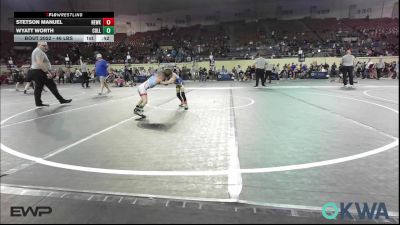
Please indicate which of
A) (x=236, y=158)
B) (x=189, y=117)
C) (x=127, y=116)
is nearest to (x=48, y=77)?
(x=127, y=116)

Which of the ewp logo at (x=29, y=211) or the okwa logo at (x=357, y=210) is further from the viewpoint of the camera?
the ewp logo at (x=29, y=211)

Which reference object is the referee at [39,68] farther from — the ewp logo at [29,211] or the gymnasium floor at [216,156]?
the ewp logo at [29,211]

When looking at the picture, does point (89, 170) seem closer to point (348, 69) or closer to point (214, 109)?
point (214, 109)

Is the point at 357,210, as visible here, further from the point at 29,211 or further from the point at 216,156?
the point at 29,211
